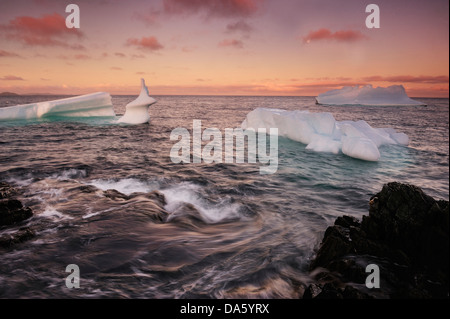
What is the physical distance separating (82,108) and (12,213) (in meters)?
22.6

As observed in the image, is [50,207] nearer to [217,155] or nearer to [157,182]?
[157,182]

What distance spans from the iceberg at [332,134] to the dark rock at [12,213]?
13.6 metres

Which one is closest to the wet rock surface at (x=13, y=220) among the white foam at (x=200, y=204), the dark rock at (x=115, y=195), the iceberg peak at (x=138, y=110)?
the dark rock at (x=115, y=195)

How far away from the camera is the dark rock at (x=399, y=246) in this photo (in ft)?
11.0

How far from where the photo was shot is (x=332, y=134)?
15.7 m

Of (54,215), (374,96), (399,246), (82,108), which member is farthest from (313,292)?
(374,96)

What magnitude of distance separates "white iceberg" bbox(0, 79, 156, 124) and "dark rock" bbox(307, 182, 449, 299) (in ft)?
69.7

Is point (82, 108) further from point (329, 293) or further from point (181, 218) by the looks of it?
point (329, 293)

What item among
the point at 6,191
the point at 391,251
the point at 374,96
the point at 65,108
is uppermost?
the point at 374,96

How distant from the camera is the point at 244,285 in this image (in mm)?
4039

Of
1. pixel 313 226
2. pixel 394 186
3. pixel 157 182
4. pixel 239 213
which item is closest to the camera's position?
pixel 394 186

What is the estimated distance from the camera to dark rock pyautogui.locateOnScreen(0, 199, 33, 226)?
555 centimetres

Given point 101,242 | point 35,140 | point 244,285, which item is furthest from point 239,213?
point 35,140
